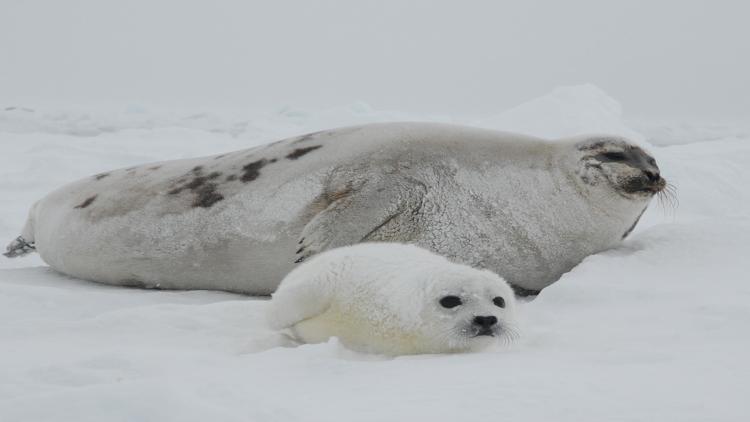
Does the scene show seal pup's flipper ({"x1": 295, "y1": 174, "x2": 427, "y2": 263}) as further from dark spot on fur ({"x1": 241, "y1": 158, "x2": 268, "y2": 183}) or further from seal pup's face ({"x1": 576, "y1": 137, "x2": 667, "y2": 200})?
seal pup's face ({"x1": 576, "y1": 137, "x2": 667, "y2": 200})

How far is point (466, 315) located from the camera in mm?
2301

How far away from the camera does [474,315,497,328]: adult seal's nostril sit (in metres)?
2.29

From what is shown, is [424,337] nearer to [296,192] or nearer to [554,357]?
[554,357]

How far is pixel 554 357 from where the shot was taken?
211cm

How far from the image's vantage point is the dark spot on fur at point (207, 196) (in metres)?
4.00

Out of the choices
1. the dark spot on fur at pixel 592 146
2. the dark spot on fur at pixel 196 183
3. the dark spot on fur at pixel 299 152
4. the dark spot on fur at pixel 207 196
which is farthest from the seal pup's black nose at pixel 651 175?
the dark spot on fur at pixel 196 183

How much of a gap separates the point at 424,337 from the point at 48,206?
287 centimetres

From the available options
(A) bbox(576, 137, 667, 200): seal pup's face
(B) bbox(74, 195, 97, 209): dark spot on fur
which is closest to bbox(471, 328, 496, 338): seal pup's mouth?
(A) bbox(576, 137, 667, 200): seal pup's face

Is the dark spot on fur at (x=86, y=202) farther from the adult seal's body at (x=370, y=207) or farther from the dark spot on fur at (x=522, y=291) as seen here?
the dark spot on fur at (x=522, y=291)

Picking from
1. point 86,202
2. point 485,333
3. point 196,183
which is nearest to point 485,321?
point 485,333

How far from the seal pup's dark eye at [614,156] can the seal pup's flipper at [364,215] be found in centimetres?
89

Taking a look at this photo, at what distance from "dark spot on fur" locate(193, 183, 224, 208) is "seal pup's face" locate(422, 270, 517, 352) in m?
1.87

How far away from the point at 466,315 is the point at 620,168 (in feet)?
6.45

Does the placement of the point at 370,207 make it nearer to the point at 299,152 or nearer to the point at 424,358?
the point at 299,152
